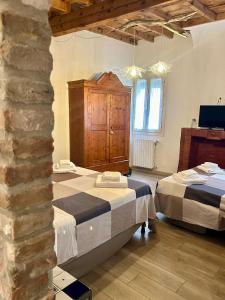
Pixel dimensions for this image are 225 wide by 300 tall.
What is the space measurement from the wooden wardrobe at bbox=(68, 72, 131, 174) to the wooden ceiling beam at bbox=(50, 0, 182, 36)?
81 centimetres

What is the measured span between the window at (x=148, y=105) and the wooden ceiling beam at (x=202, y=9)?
5.11ft

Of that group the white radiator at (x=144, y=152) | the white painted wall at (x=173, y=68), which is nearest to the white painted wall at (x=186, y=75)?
the white painted wall at (x=173, y=68)

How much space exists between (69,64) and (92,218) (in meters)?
3.08

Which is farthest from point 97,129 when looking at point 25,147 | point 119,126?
point 25,147

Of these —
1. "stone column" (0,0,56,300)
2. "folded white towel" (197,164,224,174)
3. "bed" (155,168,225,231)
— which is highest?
"stone column" (0,0,56,300)

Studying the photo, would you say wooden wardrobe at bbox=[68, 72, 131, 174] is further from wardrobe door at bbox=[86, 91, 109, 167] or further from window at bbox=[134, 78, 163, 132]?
window at bbox=[134, 78, 163, 132]

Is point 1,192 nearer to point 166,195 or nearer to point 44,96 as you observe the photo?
point 44,96

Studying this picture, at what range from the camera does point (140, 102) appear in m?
5.20

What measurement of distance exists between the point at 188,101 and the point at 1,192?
4363 millimetres

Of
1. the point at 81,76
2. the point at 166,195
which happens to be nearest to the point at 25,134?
the point at 166,195

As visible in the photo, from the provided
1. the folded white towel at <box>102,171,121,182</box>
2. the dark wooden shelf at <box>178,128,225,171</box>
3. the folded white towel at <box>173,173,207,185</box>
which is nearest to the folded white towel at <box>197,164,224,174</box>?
the folded white towel at <box>173,173,207,185</box>

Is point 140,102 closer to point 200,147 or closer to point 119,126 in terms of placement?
point 119,126

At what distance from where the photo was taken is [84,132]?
3836 mm

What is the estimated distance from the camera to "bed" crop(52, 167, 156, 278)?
1.62 metres
